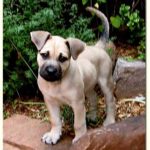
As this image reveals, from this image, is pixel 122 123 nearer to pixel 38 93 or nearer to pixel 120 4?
pixel 38 93

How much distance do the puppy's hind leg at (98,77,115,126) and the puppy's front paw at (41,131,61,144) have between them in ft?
1.00

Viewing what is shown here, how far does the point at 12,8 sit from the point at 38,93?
1.94 ft

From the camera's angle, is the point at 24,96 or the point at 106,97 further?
the point at 24,96

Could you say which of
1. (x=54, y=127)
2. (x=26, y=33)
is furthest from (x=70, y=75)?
(x=26, y=33)

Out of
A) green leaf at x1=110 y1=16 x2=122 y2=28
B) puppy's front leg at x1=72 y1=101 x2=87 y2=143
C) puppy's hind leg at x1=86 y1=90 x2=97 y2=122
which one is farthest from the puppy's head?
green leaf at x1=110 y1=16 x2=122 y2=28

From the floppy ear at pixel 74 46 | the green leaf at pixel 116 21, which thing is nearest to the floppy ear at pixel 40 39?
the floppy ear at pixel 74 46

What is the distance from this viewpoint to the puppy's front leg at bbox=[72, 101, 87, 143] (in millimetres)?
2945

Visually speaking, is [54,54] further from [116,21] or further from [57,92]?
[116,21]

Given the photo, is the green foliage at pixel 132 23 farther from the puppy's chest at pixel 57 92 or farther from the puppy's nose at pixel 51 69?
the puppy's nose at pixel 51 69

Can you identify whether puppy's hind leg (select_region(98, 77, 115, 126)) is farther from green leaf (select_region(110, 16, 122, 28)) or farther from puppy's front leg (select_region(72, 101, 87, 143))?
green leaf (select_region(110, 16, 122, 28))

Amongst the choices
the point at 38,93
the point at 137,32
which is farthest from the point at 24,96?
the point at 137,32

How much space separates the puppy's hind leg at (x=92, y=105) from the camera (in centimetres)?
336

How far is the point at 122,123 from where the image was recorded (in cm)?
290

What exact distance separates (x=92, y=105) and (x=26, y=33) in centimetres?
62
